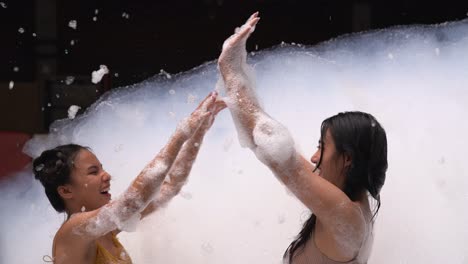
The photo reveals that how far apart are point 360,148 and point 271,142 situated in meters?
0.19

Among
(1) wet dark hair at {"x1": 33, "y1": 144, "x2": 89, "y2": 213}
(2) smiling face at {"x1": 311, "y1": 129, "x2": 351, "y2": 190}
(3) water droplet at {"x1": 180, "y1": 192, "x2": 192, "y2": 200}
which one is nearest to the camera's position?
(2) smiling face at {"x1": 311, "y1": 129, "x2": 351, "y2": 190}

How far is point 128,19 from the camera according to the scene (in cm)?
193

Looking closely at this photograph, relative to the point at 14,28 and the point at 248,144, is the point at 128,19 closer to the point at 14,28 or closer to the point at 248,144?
the point at 14,28

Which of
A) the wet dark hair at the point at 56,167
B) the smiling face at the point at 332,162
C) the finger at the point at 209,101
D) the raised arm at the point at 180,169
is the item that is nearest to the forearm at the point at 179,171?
the raised arm at the point at 180,169

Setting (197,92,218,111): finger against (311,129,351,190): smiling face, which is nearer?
(311,129,351,190): smiling face

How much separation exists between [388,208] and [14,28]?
3.84 feet

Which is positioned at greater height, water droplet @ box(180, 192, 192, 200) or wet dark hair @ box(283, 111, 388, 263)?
wet dark hair @ box(283, 111, 388, 263)

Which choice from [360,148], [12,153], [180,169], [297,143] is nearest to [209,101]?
[180,169]

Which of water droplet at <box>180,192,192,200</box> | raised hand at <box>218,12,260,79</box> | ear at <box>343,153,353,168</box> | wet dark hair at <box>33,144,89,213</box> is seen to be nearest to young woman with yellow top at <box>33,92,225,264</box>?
wet dark hair at <box>33,144,89,213</box>

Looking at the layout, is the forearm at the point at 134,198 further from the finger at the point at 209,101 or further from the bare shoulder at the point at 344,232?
the bare shoulder at the point at 344,232

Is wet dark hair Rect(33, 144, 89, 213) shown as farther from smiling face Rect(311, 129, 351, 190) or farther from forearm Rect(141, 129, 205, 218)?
smiling face Rect(311, 129, 351, 190)

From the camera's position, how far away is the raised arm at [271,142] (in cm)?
139

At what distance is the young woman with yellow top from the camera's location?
1.54 metres

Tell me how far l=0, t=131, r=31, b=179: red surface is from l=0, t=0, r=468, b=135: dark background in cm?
9
